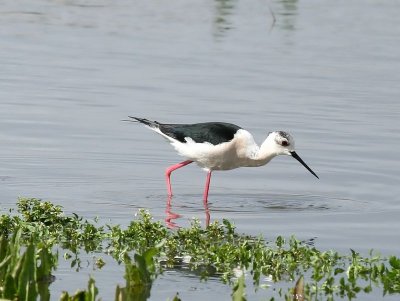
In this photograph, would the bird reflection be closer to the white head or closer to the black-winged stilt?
the black-winged stilt

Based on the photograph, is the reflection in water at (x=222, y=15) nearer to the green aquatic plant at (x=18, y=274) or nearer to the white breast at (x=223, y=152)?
the white breast at (x=223, y=152)

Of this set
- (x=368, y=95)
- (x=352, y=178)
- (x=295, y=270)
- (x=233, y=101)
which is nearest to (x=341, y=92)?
(x=368, y=95)

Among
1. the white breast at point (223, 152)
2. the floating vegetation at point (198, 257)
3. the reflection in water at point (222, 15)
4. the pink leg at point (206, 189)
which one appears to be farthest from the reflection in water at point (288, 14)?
the floating vegetation at point (198, 257)

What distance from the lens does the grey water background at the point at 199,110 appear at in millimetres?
11094

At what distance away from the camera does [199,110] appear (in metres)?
15.5

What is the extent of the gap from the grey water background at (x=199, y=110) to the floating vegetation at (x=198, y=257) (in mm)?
276

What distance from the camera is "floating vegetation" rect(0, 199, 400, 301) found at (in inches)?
290

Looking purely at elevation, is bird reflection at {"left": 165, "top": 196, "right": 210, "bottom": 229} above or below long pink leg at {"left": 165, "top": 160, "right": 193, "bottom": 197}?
below

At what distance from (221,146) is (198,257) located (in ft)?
11.8

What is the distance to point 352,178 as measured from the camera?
41.6ft

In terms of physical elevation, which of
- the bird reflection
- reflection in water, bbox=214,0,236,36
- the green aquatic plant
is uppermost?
reflection in water, bbox=214,0,236,36

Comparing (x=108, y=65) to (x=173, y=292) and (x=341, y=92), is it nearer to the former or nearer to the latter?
(x=341, y=92)

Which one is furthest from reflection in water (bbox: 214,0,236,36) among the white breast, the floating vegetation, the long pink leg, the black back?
the floating vegetation

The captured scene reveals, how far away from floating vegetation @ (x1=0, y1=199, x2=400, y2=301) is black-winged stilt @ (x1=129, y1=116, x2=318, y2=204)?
7.91 feet
